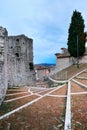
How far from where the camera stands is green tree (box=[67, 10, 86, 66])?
4328 cm

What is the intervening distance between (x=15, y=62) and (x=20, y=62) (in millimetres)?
1616

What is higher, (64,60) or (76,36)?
(76,36)

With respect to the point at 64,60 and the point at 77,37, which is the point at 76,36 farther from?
the point at 64,60

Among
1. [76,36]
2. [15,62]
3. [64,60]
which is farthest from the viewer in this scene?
[64,60]

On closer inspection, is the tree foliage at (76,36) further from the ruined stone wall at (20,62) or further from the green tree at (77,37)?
the ruined stone wall at (20,62)

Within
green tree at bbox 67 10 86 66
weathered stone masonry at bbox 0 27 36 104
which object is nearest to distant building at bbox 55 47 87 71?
green tree at bbox 67 10 86 66

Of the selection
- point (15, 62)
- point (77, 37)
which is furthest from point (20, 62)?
point (77, 37)

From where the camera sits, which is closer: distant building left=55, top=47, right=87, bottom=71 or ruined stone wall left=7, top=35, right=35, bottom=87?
ruined stone wall left=7, top=35, right=35, bottom=87

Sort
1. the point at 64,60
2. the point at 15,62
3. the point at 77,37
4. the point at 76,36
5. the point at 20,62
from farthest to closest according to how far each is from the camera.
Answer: the point at 64,60, the point at 76,36, the point at 77,37, the point at 20,62, the point at 15,62

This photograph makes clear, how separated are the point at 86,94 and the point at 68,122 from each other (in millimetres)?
5600

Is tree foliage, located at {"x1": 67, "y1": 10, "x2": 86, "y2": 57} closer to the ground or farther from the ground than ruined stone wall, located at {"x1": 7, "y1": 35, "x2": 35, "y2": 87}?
farther from the ground

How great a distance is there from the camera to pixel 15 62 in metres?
27.7

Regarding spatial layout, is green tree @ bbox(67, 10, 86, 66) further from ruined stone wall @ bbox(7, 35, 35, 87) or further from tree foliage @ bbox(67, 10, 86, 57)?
ruined stone wall @ bbox(7, 35, 35, 87)

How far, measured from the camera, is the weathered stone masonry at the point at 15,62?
21.9 meters
